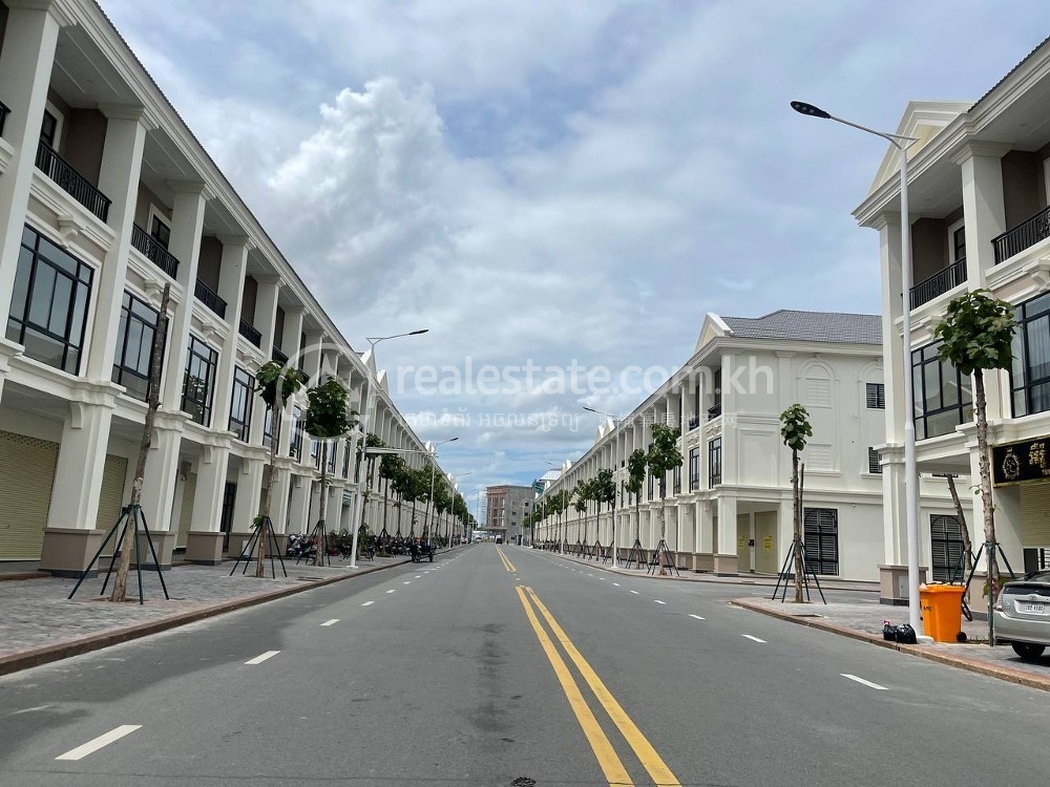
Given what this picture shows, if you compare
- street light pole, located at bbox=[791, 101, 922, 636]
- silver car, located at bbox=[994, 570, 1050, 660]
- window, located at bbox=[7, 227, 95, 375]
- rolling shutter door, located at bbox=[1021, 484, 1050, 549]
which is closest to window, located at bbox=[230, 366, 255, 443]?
window, located at bbox=[7, 227, 95, 375]

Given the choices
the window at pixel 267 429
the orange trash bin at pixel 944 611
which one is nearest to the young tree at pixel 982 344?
the orange trash bin at pixel 944 611

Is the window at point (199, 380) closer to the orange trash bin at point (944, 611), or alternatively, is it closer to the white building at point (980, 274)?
the white building at point (980, 274)

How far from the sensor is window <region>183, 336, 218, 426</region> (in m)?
27.9

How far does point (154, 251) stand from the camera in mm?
25734

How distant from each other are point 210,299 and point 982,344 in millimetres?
25674

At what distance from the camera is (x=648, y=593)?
27.2 meters

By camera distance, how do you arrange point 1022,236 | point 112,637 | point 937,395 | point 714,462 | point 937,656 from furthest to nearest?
point 714,462 < point 937,395 < point 1022,236 < point 937,656 < point 112,637

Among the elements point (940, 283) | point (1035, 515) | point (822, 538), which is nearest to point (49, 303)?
point (940, 283)

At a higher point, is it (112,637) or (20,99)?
(20,99)

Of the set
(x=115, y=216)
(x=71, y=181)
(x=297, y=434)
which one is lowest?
(x=297, y=434)

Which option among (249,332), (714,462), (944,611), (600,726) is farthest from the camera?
(714,462)

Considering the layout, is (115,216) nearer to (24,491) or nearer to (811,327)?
(24,491)

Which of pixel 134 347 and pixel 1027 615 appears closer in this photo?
pixel 1027 615

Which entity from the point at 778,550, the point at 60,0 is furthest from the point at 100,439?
the point at 778,550
